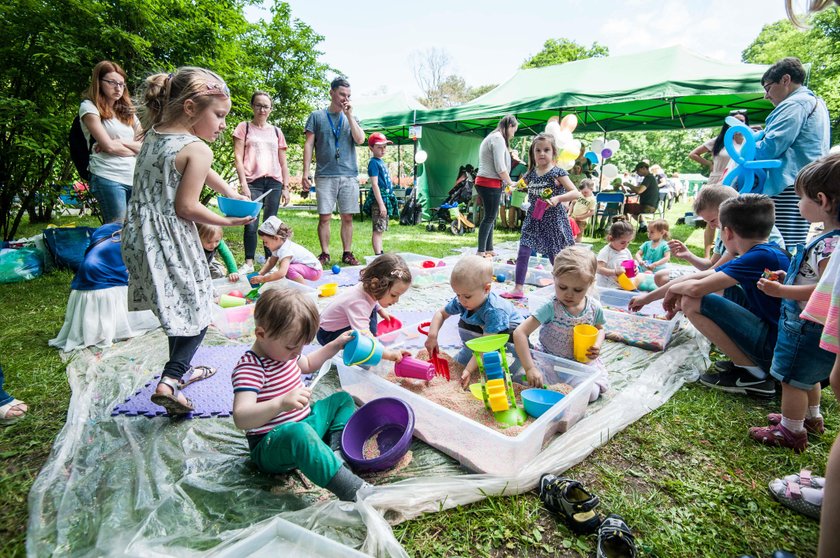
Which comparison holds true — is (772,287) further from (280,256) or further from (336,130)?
(336,130)

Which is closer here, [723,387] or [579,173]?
[723,387]

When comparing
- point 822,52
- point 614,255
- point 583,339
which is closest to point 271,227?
point 583,339

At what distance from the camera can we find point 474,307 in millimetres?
2029

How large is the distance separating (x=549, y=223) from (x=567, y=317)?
5.45 feet

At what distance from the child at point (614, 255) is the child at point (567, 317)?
156cm

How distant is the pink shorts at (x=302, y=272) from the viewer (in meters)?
3.41

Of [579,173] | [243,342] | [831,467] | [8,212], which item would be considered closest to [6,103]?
[8,212]

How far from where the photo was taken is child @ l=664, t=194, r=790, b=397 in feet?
6.02

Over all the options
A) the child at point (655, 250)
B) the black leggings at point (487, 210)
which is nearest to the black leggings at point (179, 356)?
the black leggings at point (487, 210)

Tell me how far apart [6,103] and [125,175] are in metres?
1.97

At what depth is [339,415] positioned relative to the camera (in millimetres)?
1628

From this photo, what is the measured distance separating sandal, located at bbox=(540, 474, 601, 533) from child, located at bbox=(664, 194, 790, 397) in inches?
47.3

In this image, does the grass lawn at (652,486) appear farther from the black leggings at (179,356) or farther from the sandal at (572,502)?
the black leggings at (179,356)

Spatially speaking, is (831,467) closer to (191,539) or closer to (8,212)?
(191,539)
